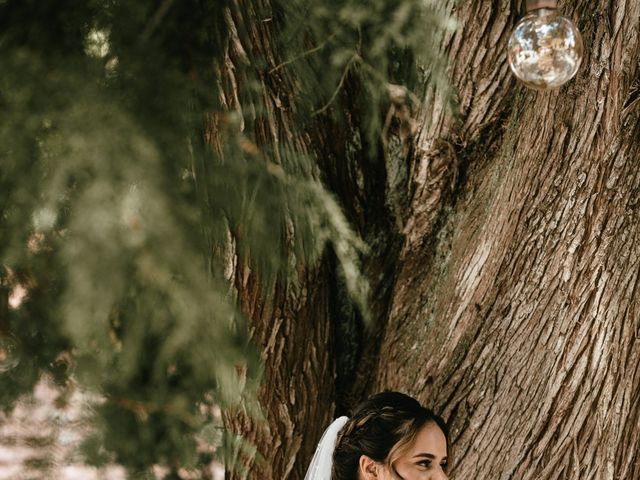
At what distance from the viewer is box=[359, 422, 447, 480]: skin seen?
8.20 feet

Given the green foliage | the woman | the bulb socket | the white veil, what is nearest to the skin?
the woman

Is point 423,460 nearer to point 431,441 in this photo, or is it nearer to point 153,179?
point 431,441

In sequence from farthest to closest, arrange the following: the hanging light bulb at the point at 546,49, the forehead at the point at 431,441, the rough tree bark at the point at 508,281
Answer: the forehead at the point at 431,441 < the rough tree bark at the point at 508,281 < the hanging light bulb at the point at 546,49

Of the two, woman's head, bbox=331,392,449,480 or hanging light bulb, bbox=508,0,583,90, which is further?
woman's head, bbox=331,392,449,480

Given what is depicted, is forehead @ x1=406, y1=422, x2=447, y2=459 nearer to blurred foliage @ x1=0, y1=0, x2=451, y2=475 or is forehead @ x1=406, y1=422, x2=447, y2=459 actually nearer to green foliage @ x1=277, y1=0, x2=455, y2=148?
blurred foliage @ x1=0, y1=0, x2=451, y2=475

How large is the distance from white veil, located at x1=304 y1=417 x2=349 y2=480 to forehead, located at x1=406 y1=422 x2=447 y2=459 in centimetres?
Result: 29

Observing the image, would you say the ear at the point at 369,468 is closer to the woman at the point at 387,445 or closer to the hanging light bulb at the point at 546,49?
the woman at the point at 387,445

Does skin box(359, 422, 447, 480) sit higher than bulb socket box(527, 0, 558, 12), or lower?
lower

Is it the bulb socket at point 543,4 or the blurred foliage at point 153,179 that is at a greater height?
the bulb socket at point 543,4

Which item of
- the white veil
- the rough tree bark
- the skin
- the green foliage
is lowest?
the white veil

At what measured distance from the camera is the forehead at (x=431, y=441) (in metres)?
2.50

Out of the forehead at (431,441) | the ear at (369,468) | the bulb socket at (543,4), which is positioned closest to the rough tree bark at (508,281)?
the forehead at (431,441)

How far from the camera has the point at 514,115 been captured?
2.59 m

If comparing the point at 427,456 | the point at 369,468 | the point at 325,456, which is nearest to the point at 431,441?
the point at 427,456
